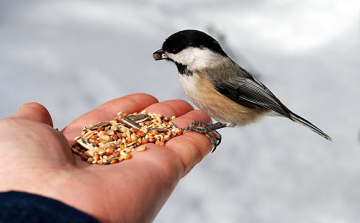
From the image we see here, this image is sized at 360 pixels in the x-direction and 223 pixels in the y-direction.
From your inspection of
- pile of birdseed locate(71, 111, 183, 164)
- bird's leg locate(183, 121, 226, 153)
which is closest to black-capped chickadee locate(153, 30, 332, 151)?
bird's leg locate(183, 121, 226, 153)

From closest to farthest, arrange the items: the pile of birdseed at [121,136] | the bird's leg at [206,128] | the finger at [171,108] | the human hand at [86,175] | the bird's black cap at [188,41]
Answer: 1. the human hand at [86,175]
2. the pile of birdseed at [121,136]
3. the bird's black cap at [188,41]
4. the bird's leg at [206,128]
5. the finger at [171,108]

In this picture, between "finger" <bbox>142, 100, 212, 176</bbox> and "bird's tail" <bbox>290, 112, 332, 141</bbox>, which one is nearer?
"finger" <bbox>142, 100, 212, 176</bbox>

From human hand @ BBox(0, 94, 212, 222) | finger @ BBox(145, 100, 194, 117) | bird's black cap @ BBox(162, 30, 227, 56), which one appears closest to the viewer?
human hand @ BBox(0, 94, 212, 222)

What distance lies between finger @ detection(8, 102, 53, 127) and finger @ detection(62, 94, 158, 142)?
4.8 inches

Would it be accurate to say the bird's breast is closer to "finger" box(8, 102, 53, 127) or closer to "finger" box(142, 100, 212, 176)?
"finger" box(142, 100, 212, 176)

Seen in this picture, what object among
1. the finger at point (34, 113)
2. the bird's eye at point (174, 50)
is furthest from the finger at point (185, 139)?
the finger at point (34, 113)

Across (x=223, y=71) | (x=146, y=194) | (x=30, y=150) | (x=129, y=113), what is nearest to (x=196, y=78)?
(x=223, y=71)

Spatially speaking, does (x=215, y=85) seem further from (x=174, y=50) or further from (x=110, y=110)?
(x=110, y=110)

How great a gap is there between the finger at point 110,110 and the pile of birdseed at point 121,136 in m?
0.07

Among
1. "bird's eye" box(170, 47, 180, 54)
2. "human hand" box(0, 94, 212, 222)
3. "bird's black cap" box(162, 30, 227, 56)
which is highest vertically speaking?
"bird's black cap" box(162, 30, 227, 56)

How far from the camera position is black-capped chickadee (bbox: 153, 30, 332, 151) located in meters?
1.39

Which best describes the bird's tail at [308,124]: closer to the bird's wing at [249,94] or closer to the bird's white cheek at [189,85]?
the bird's wing at [249,94]

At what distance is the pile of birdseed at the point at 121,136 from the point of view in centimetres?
120

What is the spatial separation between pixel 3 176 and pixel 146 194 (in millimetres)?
387
